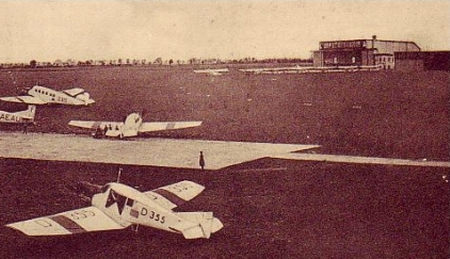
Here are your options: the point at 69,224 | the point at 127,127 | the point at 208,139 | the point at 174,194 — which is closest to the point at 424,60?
the point at 208,139

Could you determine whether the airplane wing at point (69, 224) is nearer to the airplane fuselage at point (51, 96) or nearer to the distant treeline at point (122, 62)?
the distant treeline at point (122, 62)

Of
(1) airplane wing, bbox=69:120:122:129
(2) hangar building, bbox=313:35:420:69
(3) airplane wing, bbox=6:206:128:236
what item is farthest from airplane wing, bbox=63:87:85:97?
(2) hangar building, bbox=313:35:420:69

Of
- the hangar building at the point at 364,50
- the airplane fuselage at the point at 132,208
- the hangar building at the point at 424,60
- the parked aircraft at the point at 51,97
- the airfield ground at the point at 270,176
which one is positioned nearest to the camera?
the airplane fuselage at the point at 132,208

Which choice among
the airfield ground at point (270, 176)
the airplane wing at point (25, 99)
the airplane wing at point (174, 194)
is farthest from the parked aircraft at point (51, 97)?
the airplane wing at point (174, 194)

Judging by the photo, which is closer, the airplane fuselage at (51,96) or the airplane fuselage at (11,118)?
the airplane fuselage at (51,96)

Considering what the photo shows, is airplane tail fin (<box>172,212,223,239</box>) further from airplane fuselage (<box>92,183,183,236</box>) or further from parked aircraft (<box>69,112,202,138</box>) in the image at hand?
parked aircraft (<box>69,112,202,138</box>)

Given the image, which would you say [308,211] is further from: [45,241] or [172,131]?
[172,131]

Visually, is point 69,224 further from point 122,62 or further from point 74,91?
point 74,91
